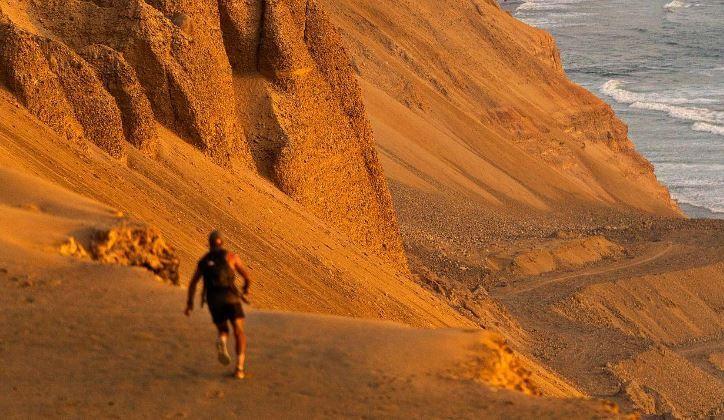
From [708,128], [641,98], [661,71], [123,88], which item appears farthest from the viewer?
[661,71]

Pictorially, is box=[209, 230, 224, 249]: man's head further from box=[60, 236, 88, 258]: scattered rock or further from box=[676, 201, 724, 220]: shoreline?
box=[676, 201, 724, 220]: shoreline

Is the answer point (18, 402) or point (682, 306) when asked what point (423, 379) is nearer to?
point (18, 402)

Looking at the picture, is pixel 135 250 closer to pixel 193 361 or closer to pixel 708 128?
pixel 193 361

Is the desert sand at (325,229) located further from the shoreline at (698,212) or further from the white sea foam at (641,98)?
the white sea foam at (641,98)

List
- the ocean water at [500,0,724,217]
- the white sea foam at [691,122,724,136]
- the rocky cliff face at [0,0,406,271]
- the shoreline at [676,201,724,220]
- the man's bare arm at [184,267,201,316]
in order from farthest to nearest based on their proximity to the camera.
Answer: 1. the white sea foam at [691,122,724,136]
2. the ocean water at [500,0,724,217]
3. the shoreline at [676,201,724,220]
4. the rocky cliff face at [0,0,406,271]
5. the man's bare arm at [184,267,201,316]

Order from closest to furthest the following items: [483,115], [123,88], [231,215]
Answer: [123,88] < [231,215] < [483,115]

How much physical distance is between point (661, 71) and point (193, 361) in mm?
73193

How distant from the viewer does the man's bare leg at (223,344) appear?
947 cm

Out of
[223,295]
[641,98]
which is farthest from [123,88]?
[641,98]

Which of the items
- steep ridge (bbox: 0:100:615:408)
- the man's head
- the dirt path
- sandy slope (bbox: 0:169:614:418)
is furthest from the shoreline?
the man's head

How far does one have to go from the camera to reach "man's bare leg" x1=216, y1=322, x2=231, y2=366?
9469mm

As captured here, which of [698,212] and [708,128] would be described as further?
[708,128]

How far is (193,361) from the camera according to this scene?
32.2 feet

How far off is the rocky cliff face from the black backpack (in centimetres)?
767
